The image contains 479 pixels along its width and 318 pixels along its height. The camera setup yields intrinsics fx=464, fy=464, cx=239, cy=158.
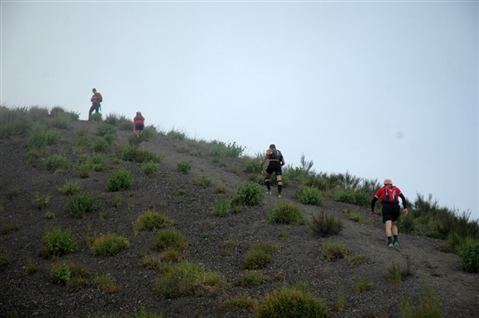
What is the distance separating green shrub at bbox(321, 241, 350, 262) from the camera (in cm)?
1122

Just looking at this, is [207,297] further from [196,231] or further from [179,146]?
[179,146]

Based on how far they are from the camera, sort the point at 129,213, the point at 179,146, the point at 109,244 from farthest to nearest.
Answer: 1. the point at 179,146
2. the point at 129,213
3. the point at 109,244

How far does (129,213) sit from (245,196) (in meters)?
3.76

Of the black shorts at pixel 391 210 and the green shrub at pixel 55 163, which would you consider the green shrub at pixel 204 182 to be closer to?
the green shrub at pixel 55 163

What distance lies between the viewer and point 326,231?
12898 mm

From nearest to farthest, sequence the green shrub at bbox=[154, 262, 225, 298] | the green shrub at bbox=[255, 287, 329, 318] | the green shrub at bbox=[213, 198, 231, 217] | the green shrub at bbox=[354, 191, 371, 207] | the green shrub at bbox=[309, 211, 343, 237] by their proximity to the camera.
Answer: the green shrub at bbox=[255, 287, 329, 318] < the green shrub at bbox=[154, 262, 225, 298] < the green shrub at bbox=[309, 211, 343, 237] < the green shrub at bbox=[213, 198, 231, 217] < the green shrub at bbox=[354, 191, 371, 207]

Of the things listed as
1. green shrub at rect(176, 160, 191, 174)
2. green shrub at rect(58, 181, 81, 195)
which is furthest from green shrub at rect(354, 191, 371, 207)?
green shrub at rect(58, 181, 81, 195)

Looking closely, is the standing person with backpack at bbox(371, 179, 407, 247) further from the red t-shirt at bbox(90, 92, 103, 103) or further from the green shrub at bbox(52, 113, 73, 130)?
the red t-shirt at bbox(90, 92, 103, 103)

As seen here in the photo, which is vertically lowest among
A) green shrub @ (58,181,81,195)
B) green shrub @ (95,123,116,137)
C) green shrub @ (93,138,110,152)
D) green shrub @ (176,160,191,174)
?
green shrub @ (58,181,81,195)

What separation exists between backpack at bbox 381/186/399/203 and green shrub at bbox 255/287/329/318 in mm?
4915

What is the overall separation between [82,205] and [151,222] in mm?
2539

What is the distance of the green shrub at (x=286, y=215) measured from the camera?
1383cm

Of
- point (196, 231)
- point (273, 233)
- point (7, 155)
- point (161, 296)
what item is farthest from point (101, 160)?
point (161, 296)

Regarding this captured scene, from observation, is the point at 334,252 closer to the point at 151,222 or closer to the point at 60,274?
the point at 151,222
